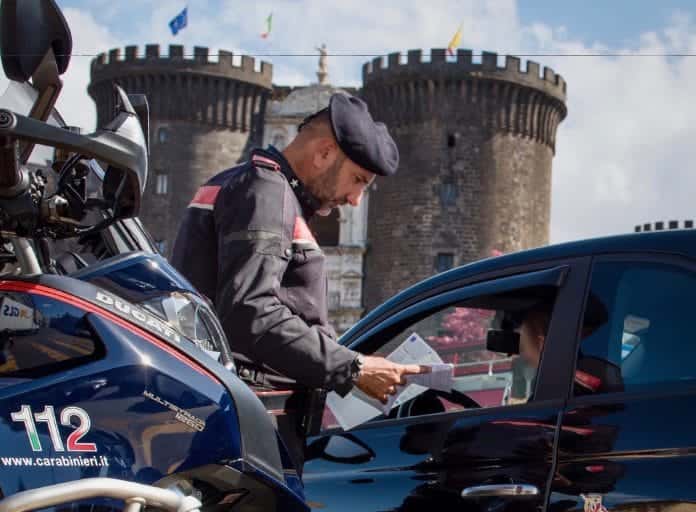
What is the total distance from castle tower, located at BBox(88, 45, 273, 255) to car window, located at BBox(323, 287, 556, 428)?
1559 inches

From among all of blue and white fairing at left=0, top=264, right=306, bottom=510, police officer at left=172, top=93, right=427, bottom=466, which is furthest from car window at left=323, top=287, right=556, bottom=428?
blue and white fairing at left=0, top=264, right=306, bottom=510

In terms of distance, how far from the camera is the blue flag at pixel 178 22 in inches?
1724

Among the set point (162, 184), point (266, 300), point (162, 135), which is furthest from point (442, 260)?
point (266, 300)

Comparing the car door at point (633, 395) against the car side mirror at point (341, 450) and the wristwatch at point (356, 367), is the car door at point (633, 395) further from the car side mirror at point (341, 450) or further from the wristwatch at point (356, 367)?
the car side mirror at point (341, 450)

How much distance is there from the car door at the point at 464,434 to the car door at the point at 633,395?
66 millimetres

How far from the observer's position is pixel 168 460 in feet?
6.79

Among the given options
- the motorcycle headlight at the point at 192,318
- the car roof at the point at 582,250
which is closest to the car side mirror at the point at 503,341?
the car roof at the point at 582,250

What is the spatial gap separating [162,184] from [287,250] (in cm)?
4142

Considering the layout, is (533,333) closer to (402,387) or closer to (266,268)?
(402,387)

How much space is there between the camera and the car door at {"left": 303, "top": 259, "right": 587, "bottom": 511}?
9.65 ft

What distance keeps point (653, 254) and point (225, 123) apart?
41887 millimetres

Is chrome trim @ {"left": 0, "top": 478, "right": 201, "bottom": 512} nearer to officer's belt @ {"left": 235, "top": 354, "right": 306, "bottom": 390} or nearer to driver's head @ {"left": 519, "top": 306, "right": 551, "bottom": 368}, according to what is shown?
officer's belt @ {"left": 235, "top": 354, "right": 306, "bottom": 390}

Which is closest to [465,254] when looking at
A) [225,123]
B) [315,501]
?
[225,123]

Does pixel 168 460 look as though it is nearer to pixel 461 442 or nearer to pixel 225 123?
pixel 461 442
